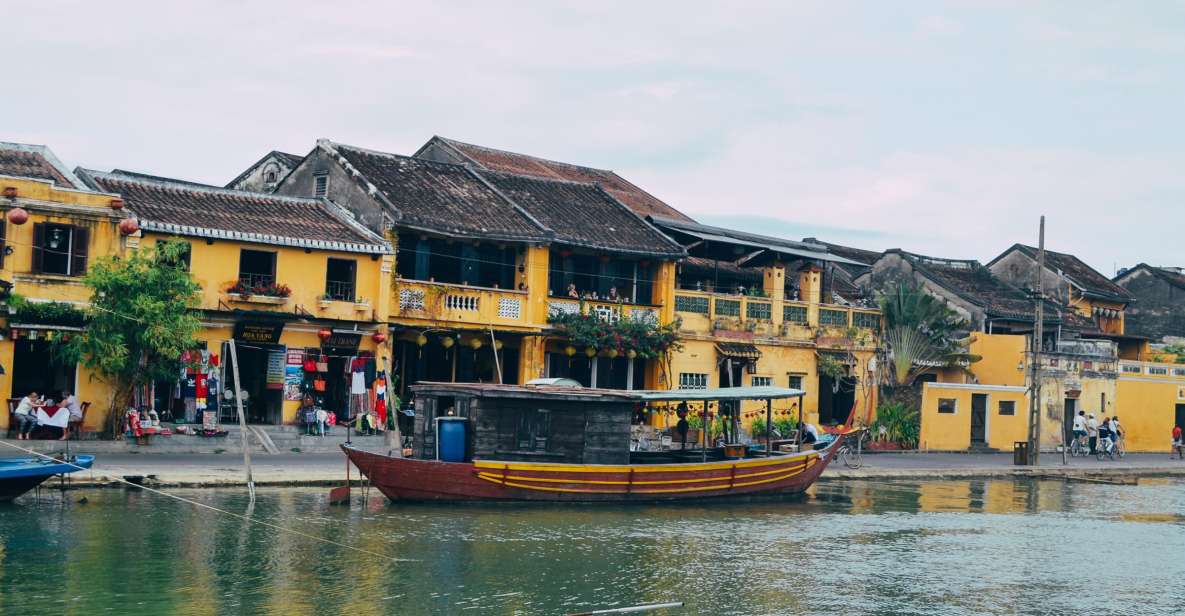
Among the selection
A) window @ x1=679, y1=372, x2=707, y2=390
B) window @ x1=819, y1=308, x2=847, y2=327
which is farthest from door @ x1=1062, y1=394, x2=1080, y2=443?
window @ x1=679, y1=372, x2=707, y2=390

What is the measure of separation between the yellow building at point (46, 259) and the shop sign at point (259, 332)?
3411 millimetres

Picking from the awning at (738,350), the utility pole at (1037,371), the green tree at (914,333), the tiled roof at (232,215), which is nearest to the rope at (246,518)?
the tiled roof at (232,215)

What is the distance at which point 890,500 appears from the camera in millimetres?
31797

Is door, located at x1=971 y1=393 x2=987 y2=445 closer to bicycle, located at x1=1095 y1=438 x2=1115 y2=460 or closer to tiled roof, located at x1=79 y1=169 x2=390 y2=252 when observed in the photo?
bicycle, located at x1=1095 y1=438 x2=1115 y2=460

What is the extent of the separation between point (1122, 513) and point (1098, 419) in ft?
57.9

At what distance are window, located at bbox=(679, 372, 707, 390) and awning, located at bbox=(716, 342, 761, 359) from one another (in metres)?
0.91

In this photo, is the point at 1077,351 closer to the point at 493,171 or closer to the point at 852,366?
the point at 852,366

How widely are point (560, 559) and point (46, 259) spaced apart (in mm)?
15123

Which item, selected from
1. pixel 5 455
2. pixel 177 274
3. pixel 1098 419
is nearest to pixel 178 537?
pixel 5 455

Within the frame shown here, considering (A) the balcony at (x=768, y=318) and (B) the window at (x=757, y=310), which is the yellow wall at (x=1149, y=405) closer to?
(A) the balcony at (x=768, y=318)

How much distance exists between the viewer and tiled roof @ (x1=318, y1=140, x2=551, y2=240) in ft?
118

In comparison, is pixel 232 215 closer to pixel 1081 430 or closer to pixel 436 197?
pixel 436 197

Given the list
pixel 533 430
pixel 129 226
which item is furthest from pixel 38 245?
pixel 533 430

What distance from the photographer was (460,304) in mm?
36625
